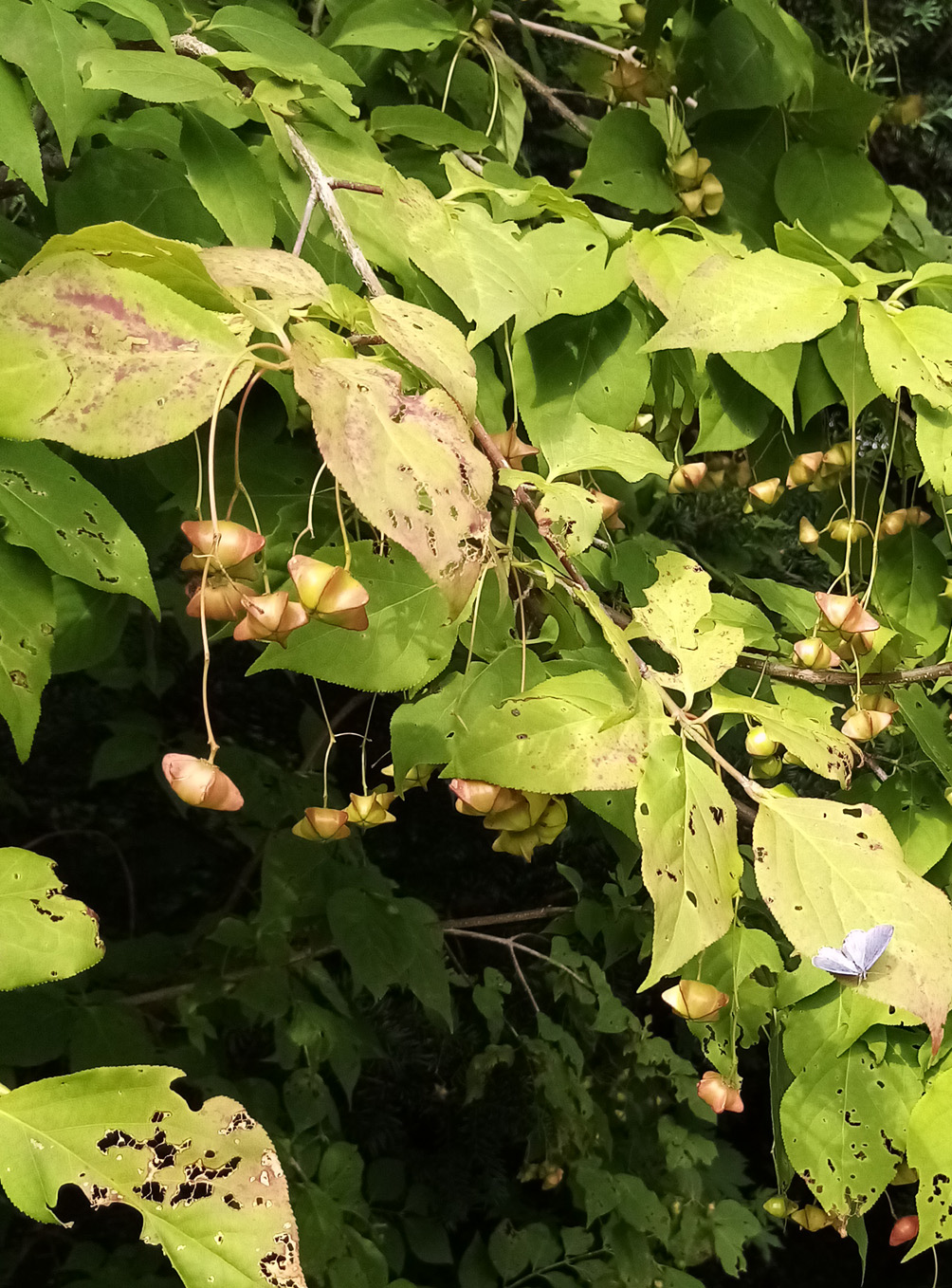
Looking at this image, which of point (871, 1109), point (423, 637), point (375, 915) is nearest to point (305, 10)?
point (423, 637)

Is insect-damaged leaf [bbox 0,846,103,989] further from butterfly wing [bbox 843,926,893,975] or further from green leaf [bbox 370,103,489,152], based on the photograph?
green leaf [bbox 370,103,489,152]

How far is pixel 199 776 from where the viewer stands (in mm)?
406

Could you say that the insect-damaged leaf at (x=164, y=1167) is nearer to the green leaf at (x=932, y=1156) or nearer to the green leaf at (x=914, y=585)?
the green leaf at (x=932, y=1156)

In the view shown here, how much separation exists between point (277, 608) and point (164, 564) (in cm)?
91

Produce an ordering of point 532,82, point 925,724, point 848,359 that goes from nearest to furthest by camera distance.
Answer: point 848,359
point 925,724
point 532,82

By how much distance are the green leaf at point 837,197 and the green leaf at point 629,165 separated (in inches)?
3.4

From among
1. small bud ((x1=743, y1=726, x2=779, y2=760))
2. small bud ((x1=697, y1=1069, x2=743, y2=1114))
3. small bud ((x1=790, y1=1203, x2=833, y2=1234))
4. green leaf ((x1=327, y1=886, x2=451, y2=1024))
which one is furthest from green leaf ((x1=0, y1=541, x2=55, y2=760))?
small bud ((x1=790, y1=1203, x2=833, y2=1234))

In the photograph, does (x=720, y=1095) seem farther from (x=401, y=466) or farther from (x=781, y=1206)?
(x=401, y=466)

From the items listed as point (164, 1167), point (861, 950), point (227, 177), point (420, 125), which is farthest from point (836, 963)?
point (420, 125)

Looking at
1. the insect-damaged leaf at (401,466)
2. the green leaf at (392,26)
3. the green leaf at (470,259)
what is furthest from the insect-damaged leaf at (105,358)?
the green leaf at (392,26)

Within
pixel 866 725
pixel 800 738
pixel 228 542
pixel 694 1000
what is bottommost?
pixel 694 1000

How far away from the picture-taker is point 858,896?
0.36 metres

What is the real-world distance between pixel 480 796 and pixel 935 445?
1.00ft

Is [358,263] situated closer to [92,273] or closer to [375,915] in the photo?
[92,273]
